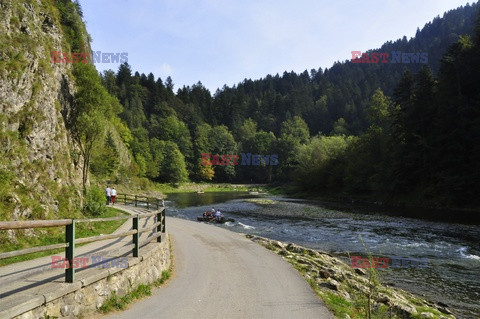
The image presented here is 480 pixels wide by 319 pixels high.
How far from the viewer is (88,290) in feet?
20.2

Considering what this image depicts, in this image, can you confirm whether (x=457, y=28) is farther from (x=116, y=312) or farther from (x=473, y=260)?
(x=116, y=312)

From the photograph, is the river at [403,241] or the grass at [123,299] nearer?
the grass at [123,299]

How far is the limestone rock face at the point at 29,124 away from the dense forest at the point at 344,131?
32.1 m

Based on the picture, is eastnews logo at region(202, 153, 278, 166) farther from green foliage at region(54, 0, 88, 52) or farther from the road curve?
the road curve

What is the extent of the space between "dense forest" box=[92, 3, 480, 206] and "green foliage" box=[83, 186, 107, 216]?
28963 mm

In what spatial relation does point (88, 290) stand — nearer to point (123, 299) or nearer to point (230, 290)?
point (123, 299)

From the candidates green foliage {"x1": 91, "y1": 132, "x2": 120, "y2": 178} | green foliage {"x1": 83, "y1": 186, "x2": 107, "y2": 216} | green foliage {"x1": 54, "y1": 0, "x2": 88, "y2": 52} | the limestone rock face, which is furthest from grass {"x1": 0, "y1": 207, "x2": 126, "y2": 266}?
green foliage {"x1": 91, "y1": 132, "x2": 120, "y2": 178}

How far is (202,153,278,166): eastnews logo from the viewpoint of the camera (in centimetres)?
11706

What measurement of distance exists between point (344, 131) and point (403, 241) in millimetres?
109492

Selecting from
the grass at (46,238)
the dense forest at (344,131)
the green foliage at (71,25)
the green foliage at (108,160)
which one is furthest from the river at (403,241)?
the green foliage at (108,160)

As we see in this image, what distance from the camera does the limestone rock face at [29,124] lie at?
1305 centimetres

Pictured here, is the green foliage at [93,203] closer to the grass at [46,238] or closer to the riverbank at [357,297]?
the grass at [46,238]

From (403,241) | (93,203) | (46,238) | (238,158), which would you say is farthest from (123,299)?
(238,158)

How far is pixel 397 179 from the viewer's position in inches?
1855
